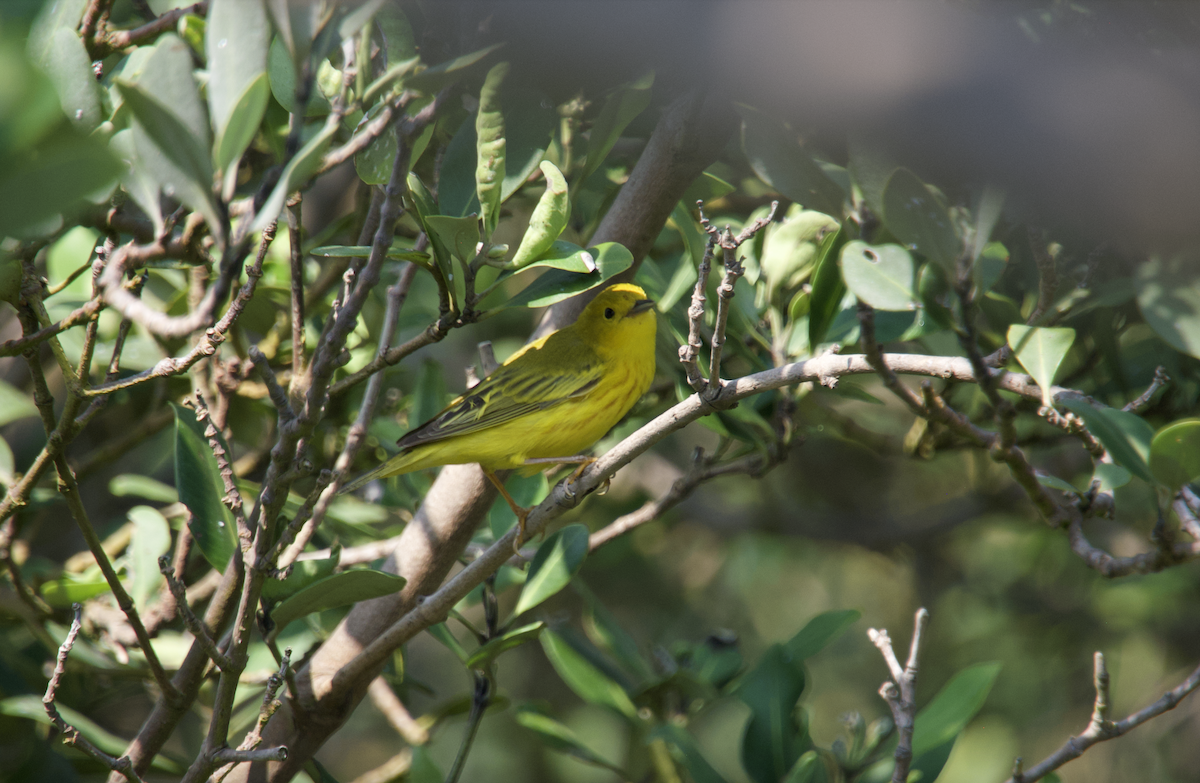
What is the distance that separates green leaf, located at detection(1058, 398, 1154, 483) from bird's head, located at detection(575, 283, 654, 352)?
6.52 feet

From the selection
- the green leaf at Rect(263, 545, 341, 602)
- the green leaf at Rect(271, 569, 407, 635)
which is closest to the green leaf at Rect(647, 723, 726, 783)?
the green leaf at Rect(271, 569, 407, 635)

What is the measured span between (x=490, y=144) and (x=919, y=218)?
2.95 feet

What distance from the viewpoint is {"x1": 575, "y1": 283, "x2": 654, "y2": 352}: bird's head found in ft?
11.3

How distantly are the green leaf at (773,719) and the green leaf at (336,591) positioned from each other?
1.19 meters

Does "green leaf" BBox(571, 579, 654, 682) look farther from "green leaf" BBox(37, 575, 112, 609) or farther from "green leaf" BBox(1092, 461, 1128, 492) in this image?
"green leaf" BBox(1092, 461, 1128, 492)

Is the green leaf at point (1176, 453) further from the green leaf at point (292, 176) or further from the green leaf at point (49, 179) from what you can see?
the green leaf at point (49, 179)

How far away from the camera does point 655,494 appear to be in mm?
4715

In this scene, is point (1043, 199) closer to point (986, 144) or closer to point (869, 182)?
point (986, 144)

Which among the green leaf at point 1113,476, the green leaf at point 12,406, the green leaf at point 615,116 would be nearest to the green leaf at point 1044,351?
the green leaf at point 1113,476

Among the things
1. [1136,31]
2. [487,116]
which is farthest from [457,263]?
[1136,31]

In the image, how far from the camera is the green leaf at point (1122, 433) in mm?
1524

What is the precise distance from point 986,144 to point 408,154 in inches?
39.5

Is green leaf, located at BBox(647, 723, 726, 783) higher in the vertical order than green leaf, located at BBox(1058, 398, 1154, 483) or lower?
lower

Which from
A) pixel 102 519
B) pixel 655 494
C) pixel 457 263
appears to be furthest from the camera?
pixel 655 494
